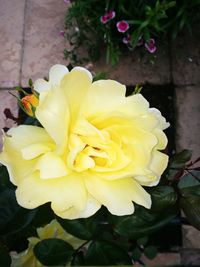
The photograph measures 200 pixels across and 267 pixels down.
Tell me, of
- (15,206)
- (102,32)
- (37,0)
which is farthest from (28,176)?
(37,0)

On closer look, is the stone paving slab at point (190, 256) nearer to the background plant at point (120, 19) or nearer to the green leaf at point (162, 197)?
the green leaf at point (162, 197)

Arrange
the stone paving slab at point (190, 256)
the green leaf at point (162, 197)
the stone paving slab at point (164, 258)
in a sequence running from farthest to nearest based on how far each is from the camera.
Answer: the stone paving slab at point (164, 258), the stone paving slab at point (190, 256), the green leaf at point (162, 197)

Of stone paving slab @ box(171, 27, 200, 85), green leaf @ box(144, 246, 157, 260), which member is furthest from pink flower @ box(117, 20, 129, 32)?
green leaf @ box(144, 246, 157, 260)

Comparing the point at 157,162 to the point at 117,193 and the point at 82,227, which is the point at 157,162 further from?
the point at 82,227

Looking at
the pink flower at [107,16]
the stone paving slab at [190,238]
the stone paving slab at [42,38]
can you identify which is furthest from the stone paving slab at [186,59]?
the stone paving slab at [190,238]

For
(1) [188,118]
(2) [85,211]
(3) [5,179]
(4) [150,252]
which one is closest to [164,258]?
(4) [150,252]

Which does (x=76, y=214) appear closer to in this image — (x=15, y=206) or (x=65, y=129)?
(x=65, y=129)
